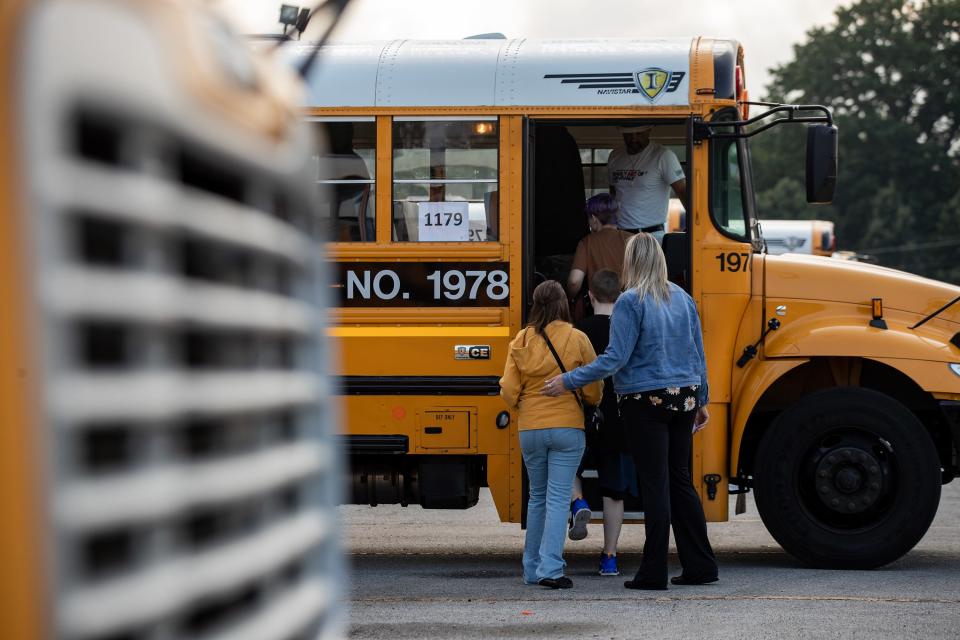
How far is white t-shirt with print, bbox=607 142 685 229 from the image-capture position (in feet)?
27.0

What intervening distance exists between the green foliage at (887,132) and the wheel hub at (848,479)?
47100 mm

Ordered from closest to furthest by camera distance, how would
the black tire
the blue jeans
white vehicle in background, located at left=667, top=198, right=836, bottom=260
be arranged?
1. the blue jeans
2. the black tire
3. white vehicle in background, located at left=667, top=198, right=836, bottom=260

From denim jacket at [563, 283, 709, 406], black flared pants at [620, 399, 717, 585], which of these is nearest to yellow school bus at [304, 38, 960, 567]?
black flared pants at [620, 399, 717, 585]

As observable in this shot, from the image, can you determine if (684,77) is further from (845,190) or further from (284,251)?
(845,190)

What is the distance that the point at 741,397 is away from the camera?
26.0ft

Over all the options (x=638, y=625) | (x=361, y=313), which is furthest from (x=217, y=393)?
(x=361, y=313)

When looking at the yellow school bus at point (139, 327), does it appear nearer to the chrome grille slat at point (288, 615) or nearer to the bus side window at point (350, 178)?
the chrome grille slat at point (288, 615)

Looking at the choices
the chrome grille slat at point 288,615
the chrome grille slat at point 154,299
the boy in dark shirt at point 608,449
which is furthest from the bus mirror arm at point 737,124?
the chrome grille slat at point 154,299

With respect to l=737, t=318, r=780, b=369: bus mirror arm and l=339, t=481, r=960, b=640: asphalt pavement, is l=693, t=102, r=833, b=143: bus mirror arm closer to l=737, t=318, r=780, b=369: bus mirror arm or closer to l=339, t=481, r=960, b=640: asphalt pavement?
l=737, t=318, r=780, b=369: bus mirror arm

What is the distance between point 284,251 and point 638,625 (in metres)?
4.38

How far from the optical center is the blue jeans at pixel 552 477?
7.32 m

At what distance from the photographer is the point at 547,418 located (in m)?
7.34

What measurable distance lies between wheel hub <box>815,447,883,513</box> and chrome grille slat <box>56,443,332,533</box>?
19.4 ft

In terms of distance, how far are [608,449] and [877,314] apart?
163 centimetres
